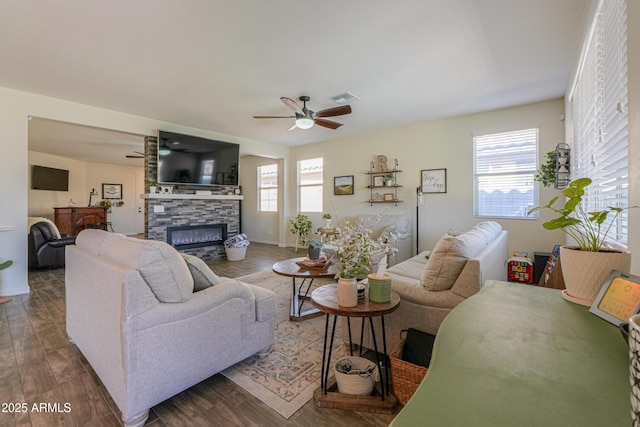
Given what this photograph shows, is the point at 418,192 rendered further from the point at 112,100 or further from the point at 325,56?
the point at 112,100

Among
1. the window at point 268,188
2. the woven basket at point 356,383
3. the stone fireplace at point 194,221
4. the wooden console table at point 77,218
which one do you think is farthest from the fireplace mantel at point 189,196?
the woven basket at point 356,383

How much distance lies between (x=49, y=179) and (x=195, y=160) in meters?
5.22

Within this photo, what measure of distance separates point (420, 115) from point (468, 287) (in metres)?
3.71

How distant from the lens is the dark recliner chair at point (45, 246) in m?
4.82

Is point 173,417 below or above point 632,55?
below

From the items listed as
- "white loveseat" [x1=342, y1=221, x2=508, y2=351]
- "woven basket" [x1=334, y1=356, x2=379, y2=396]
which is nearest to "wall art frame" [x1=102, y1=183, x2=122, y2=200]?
"white loveseat" [x1=342, y1=221, x2=508, y2=351]

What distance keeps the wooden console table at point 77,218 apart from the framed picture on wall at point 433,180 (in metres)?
8.96

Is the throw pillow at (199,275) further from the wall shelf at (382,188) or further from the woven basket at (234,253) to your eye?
the wall shelf at (382,188)

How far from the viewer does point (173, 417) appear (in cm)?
160

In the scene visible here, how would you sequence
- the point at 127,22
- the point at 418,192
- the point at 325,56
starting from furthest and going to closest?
the point at 418,192, the point at 325,56, the point at 127,22

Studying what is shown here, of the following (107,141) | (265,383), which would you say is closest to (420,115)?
(265,383)

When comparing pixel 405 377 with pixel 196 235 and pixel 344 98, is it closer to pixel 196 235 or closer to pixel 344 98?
pixel 344 98

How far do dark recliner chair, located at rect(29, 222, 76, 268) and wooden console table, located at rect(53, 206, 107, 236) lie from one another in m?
3.17

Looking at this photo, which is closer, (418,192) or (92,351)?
(92,351)
